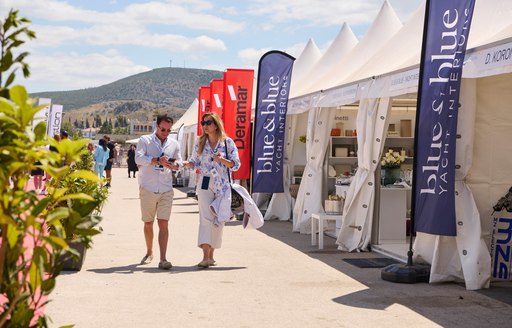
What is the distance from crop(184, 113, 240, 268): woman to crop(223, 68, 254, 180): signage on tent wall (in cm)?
666

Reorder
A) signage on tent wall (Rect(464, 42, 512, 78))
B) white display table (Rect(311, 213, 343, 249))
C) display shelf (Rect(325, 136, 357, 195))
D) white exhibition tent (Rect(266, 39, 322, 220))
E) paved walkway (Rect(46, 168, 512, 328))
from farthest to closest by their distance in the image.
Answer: white exhibition tent (Rect(266, 39, 322, 220)), display shelf (Rect(325, 136, 357, 195)), white display table (Rect(311, 213, 343, 249)), signage on tent wall (Rect(464, 42, 512, 78)), paved walkway (Rect(46, 168, 512, 328))

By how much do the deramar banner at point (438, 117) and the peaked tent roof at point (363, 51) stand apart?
5.45 metres

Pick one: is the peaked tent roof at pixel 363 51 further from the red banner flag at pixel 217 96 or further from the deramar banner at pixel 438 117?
the deramar banner at pixel 438 117

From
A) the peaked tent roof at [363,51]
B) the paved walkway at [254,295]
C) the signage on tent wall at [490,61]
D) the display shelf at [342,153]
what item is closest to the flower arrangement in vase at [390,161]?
the paved walkway at [254,295]

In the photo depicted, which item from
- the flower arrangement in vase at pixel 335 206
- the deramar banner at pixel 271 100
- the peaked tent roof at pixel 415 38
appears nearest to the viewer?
the peaked tent roof at pixel 415 38

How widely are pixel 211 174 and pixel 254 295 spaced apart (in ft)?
7.38

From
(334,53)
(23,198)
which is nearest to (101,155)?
(334,53)

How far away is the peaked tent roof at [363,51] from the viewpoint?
1422cm

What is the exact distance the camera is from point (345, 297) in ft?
24.6

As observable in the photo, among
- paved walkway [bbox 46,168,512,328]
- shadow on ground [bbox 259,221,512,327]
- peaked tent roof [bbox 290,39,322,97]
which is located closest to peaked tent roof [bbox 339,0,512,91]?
shadow on ground [bbox 259,221,512,327]

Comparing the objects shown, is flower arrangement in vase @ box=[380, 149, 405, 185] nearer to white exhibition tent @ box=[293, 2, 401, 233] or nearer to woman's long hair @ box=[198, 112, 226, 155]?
white exhibition tent @ box=[293, 2, 401, 233]

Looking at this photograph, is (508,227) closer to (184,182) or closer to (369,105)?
(369,105)

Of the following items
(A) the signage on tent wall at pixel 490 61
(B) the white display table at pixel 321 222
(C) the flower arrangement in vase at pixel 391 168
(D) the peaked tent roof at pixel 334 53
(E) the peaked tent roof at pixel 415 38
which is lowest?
(B) the white display table at pixel 321 222

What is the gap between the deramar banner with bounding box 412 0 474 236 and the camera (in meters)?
7.80
